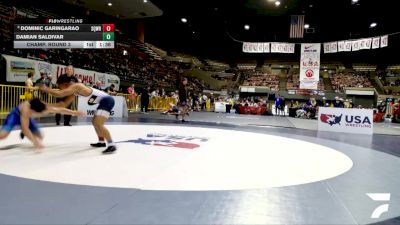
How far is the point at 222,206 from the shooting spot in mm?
2363

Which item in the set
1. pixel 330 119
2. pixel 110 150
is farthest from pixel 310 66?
pixel 110 150

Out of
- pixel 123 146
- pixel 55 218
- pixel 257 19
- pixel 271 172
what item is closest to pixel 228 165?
pixel 271 172

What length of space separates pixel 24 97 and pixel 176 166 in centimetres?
922

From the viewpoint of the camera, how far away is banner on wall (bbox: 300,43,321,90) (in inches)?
586

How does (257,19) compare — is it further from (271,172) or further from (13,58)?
(271,172)

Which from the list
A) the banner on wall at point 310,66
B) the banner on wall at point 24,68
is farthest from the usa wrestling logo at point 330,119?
the banner on wall at point 24,68

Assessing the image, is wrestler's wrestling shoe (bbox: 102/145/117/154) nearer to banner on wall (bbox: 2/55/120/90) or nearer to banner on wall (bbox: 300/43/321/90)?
banner on wall (bbox: 2/55/120/90)

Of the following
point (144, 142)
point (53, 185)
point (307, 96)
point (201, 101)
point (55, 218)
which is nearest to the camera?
point (55, 218)
